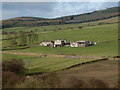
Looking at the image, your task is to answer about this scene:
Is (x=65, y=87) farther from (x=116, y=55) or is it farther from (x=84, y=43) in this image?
(x=84, y=43)

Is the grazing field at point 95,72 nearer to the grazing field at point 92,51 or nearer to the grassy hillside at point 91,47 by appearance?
the grazing field at point 92,51

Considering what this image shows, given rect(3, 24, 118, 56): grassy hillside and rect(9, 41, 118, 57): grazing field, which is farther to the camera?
rect(3, 24, 118, 56): grassy hillside

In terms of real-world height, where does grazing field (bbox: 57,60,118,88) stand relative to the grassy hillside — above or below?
below

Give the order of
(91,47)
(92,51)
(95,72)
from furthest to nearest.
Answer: (91,47), (92,51), (95,72)

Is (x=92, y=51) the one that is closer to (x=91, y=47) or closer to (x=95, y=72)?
(x=91, y=47)

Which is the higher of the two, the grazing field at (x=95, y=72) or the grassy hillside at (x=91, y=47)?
the grassy hillside at (x=91, y=47)

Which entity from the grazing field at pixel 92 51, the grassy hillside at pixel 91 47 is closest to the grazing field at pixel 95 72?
the grazing field at pixel 92 51

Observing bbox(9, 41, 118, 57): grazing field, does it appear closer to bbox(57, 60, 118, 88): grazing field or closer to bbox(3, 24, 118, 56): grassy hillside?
bbox(3, 24, 118, 56): grassy hillside

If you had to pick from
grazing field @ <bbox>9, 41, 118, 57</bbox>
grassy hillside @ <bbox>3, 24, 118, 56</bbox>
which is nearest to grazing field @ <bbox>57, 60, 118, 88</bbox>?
grazing field @ <bbox>9, 41, 118, 57</bbox>

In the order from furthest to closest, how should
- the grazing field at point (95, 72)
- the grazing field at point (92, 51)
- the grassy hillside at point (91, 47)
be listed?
the grassy hillside at point (91, 47), the grazing field at point (92, 51), the grazing field at point (95, 72)

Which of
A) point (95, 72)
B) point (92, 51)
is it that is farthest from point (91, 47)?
point (95, 72)

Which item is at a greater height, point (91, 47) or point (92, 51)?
point (91, 47)

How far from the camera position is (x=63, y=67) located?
156 feet

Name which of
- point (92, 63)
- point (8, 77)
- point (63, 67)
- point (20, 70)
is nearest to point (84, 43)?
point (92, 63)
